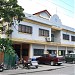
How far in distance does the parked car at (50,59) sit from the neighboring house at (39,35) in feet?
5.52

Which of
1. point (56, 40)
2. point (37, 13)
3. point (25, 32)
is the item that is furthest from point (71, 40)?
point (25, 32)

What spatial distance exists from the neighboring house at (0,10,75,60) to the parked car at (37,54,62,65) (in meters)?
1.68

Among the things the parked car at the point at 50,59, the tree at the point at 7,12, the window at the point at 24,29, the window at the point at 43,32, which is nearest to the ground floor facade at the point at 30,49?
the parked car at the point at 50,59

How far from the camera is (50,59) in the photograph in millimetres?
34062

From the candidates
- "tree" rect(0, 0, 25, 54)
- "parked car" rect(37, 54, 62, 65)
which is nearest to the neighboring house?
"parked car" rect(37, 54, 62, 65)

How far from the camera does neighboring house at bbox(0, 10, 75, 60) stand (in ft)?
108

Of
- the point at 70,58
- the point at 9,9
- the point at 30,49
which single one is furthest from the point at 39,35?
the point at 9,9

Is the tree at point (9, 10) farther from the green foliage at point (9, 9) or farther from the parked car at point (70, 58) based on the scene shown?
the parked car at point (70, 58)

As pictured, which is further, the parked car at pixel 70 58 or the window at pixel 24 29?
the parked car at pixel 70 58

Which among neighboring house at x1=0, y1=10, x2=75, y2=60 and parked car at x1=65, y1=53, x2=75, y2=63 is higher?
neighboring house at x1=0, y1=10, x2=75, y2=60

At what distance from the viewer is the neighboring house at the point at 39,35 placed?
3291 centimetres

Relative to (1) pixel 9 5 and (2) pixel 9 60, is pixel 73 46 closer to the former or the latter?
(2) pixel 9 60

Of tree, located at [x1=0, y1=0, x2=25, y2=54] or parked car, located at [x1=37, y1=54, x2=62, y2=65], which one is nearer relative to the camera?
tree, located at [x1=0, y1=0, x2=25, y2=54]

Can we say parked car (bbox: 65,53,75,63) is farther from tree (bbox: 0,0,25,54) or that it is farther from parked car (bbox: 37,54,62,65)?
tree (bbox: 0,0,25,54)
